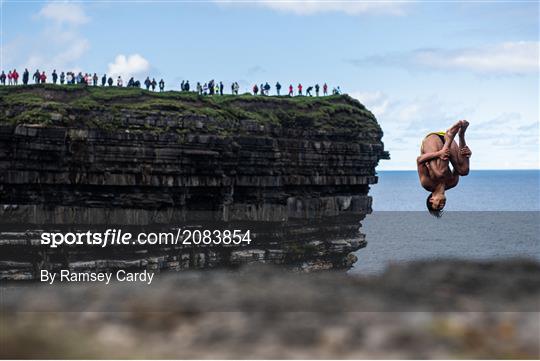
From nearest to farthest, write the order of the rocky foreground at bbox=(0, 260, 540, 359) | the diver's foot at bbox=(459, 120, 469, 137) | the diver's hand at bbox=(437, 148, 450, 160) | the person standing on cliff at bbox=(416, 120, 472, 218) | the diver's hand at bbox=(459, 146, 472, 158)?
1. the rocky foreground at bbox=(0, 260, 540, 359)
2. the diver's hand at bbox=(437, 148, 450, 160)
3. the person standing on cliff at bbox=(416, 120, 472, 218)
4. the diver's foot at bbox=(459, 120, 469, 137)
5. the diver's hand at bbox=(459, 146, 472, 158)

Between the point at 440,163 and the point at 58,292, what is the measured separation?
493 inches

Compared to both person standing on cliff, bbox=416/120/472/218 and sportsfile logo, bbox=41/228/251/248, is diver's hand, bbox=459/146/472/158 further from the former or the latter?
sportsfile logo, bbox=41/228/251/248

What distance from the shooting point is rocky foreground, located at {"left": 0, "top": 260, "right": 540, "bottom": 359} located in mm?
15258

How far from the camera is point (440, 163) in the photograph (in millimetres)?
25812

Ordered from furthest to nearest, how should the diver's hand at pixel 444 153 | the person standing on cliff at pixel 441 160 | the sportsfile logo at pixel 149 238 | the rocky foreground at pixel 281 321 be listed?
the sportsfile logo at pixel 149 238 < the person standing on cliff at pixel 441 160 < the diver's hand at pixel 444 153 < the rocky foreground at pixel 281 321

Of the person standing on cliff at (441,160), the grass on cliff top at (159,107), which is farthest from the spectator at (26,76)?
the person standing on cliff at (441,160)

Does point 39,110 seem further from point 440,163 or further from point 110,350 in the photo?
point 110,350

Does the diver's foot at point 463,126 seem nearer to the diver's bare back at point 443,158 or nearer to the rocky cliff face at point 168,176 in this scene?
the diver's bare back at point 443,158

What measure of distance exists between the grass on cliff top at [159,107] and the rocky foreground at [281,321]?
44.7 meters

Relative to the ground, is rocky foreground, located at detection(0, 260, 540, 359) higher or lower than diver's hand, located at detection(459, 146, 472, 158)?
lower

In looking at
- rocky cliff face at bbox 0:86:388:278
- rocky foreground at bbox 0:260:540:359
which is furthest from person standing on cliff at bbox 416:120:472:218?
rocky cliff face at bbox 0:86:388:278

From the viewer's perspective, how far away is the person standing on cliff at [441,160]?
25.8m

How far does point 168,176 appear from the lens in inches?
2450

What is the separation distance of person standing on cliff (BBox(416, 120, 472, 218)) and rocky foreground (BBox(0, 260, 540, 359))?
24.8 feet
